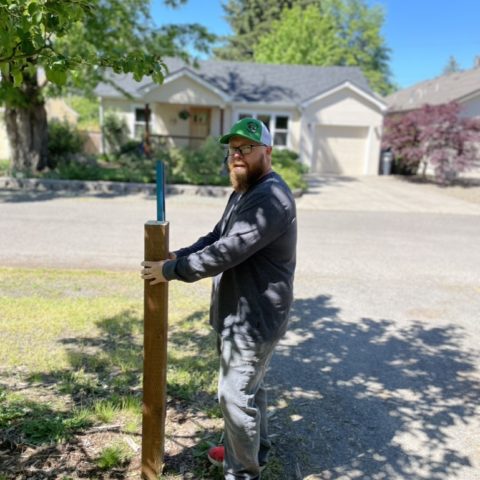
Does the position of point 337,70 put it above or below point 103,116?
above

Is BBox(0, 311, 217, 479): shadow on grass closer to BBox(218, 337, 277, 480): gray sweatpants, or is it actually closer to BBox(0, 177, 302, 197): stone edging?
Answer: BBox(218, 337, 277, 480): gray sweatpants

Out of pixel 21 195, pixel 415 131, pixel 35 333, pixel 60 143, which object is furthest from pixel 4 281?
pixel 415 131

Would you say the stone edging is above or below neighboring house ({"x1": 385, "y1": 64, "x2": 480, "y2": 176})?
below

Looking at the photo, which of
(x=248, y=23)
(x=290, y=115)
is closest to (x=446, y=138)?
(x=290, y=115)

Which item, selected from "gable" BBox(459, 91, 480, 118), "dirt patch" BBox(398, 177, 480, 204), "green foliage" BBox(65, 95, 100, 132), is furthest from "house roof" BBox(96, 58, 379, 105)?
"green foliage" BBox(65, 95, 100, 132)

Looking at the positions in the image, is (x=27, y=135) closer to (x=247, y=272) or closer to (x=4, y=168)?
(x=4, y=168)

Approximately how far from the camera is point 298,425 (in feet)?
10.8

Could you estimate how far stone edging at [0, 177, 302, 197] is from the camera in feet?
47.5

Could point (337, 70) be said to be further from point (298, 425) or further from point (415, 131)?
point (298, 425)

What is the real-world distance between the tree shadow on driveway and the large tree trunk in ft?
43.9

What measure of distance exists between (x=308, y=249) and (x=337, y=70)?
22.1m

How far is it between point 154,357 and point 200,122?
24501mm

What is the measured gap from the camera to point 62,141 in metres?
18.3

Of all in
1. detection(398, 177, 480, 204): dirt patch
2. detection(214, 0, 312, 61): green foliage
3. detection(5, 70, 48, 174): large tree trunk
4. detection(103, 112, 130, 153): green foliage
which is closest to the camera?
detection(5, 70, 48, 174): large tree trunk
